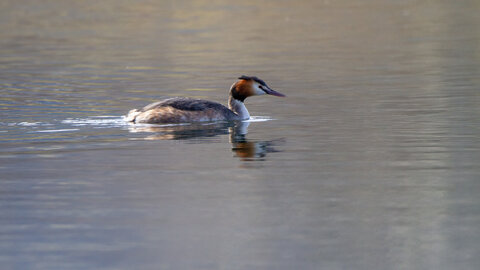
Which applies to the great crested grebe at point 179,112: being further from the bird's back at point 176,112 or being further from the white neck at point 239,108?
the white neck at point 239,108

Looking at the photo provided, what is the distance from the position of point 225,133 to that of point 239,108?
6.36 ft

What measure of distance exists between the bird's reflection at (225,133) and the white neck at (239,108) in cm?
31

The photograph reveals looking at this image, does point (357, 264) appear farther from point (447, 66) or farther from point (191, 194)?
point (447, 66)

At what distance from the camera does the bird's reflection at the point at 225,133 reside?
14320 millimetres

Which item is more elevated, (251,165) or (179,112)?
(179,112)

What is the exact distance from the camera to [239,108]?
18.5 m

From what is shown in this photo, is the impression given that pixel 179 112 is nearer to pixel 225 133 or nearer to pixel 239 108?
pixel 225 133

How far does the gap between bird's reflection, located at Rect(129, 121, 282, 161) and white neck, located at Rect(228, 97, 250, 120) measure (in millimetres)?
314

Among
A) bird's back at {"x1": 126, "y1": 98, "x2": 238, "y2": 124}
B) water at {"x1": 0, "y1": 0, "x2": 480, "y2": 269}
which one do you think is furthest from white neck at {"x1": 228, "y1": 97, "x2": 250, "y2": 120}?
bird's back at {"x1": 126, "y1": 98, "x2": 238, "y2": 124}

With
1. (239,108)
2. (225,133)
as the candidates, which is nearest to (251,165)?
(225,133)

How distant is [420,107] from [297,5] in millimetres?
43559

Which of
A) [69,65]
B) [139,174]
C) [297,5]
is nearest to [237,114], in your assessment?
[139,174]

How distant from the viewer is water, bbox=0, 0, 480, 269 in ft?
29.7

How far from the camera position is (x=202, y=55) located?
32.6 m
